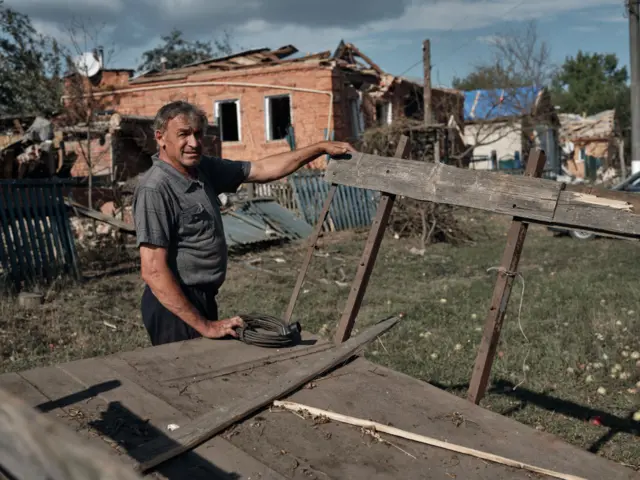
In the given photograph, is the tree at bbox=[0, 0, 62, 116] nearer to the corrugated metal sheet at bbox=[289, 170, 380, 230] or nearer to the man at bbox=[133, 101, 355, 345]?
the corrugated metal sheet at bbox=[289, 170, 380, 230]

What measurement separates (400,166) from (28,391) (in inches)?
72.9

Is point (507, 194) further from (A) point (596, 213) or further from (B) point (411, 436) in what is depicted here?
(B) point (411, 436)

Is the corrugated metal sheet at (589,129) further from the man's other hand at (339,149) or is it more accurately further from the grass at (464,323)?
the man's other hand at (339,149)

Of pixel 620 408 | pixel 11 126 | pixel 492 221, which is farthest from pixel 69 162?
pixel 620 408

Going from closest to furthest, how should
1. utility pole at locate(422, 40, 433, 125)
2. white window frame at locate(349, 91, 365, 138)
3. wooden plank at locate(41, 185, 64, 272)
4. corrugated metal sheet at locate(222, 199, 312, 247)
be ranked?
1. wooden plank at locate(41, 185, 64, 272)
2. corrugated metal sheet at locate(222, 199, 312, 247)
3. utility pole at locate(422, 40, 433, 125)
4. white window frame at locate(349, 91, 365, 138)

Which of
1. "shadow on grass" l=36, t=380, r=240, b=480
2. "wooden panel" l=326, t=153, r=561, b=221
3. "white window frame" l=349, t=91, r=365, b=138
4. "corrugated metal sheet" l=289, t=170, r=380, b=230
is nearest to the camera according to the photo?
"shadow on grass" l=36, t=380, r=240, b=480

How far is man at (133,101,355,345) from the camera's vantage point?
3508 millimetres

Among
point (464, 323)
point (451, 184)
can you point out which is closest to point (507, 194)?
point (451, 184)

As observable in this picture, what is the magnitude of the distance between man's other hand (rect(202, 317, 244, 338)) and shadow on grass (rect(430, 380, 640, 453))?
7.91ft

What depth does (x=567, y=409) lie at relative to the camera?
201 inches

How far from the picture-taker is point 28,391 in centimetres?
259

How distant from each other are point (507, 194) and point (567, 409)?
284cm

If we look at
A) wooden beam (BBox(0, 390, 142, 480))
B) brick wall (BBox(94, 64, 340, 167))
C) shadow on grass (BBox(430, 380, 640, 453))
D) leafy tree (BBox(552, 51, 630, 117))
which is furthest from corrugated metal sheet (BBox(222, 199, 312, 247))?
leafy tree (BBox(552, 51, 630, 117))

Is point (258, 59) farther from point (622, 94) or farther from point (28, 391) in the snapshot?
point (622, 94)
